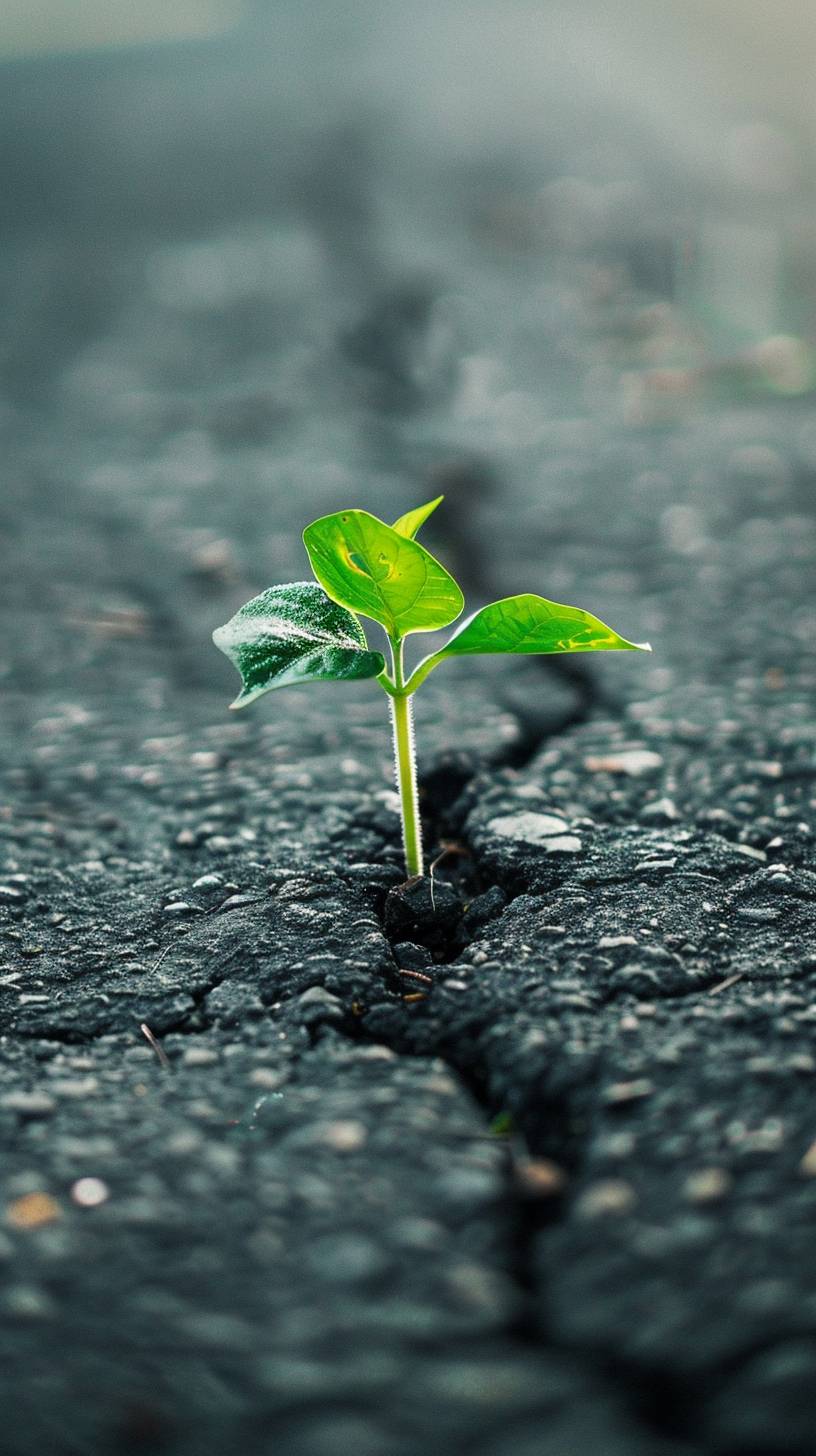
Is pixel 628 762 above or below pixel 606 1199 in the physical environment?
above

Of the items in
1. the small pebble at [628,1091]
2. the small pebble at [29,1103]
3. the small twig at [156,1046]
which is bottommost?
the small pebble at [29,1103]

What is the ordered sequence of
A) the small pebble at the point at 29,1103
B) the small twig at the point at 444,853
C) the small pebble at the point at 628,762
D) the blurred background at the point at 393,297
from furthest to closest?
the blurred background at the point at 393,297
the small pebble at the point at 628,762
the small twig at the point at 444,853
the small pebble at the point at 29,1103

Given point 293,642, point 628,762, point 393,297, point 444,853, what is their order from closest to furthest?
point 293,642
point 444,853
point 628,762
point 393,297

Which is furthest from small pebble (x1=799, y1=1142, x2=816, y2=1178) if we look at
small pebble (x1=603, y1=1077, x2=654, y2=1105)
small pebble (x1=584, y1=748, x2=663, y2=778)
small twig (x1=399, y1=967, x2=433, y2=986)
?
small pebble (x1=584, y1=748, x2=663, y2=778)

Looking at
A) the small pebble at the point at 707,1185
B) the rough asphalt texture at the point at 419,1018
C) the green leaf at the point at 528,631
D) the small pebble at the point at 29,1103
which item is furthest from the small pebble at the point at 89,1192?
the green leaf at the point at 528,631

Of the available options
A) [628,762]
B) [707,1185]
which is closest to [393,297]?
[628,762]

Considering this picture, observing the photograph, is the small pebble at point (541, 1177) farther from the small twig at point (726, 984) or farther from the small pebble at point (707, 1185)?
the small twig at point (726, 984)

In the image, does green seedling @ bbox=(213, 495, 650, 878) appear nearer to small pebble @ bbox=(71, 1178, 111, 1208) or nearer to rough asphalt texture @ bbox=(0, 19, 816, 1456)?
rough asphalt texture @ bbox=(0, 19, 816, 1456)

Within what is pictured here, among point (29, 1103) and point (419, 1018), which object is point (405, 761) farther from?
point (29, 1103)

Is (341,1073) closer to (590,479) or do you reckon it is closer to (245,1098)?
(245,1098)
